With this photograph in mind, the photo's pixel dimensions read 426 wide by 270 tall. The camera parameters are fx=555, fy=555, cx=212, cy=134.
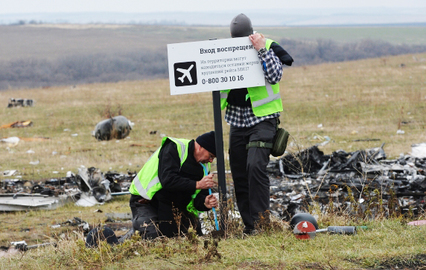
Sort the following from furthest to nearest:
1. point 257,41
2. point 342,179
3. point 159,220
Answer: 1. point 342,179
2. point 159,220
3. point 257,41

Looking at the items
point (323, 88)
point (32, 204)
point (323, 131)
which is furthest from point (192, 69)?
point (323, 88)

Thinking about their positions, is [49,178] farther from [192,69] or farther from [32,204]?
[192,69]

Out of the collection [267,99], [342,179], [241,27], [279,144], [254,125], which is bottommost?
[342,179]

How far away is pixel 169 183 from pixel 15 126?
50.7 ft

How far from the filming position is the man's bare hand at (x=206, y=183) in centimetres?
542

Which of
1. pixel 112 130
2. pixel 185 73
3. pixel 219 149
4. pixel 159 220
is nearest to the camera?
pixel 185 73

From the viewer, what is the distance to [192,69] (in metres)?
4.88

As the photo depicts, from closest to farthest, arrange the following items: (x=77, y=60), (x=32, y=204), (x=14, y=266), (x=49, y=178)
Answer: (x=14, y=266) → (x=32, y=204) → (x=49, y=178) → (x=77, y=60)

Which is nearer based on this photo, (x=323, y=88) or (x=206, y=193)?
(x=206, y=193)

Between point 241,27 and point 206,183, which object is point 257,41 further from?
point 206,183

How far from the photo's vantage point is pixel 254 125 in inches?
214

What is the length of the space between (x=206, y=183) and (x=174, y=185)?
332mm

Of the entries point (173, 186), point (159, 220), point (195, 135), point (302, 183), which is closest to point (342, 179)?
point (302, 183)

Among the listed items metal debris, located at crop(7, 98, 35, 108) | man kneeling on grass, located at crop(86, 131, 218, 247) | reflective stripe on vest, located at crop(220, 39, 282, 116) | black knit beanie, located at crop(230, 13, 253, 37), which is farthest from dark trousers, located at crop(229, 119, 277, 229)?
metal debris, located at crop(7, 98, 35, 108)
